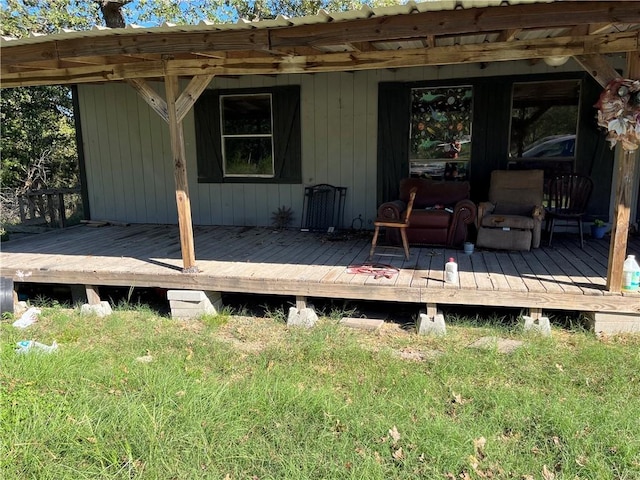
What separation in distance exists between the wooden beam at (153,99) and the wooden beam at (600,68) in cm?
318

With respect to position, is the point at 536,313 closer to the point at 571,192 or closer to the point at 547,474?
the point at 547,474

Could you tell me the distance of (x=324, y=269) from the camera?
13.5 feet

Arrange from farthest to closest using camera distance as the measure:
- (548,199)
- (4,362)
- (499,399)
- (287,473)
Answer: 1. (548,199)
2. (4,362)
3. (499,399)
4. (287,473)

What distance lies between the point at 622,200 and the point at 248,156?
4.53 metres

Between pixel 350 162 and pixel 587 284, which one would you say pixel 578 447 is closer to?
pixel 587 284

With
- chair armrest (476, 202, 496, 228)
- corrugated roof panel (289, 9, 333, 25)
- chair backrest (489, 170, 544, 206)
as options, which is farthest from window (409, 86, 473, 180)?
corrugated roof panel (289, 9, 333, 25)

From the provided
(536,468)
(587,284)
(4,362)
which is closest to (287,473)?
(536,468)

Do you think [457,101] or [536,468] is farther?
[457,101]

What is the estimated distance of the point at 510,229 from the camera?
4.62 m

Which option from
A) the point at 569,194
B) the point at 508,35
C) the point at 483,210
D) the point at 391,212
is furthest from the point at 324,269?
the point at 569,194

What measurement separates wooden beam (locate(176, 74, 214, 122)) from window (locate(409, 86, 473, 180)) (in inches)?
112

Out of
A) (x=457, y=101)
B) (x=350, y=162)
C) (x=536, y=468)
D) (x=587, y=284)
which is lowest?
(x=536, y=468)

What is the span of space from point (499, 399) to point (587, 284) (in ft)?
5.14

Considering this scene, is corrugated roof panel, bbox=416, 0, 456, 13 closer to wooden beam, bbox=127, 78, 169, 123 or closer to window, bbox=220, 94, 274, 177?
wooden beam, bbox=127, 78, 169, 123
